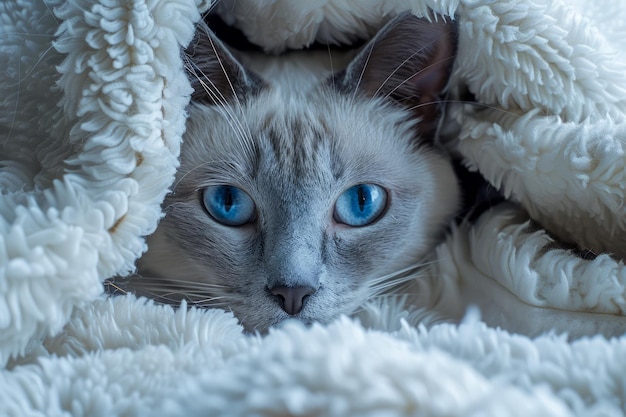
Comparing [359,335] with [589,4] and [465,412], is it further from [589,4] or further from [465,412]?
[589,4]

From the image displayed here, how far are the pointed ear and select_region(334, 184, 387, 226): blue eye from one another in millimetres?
253

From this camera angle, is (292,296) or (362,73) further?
(362,73)

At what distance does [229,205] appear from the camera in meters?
1.01

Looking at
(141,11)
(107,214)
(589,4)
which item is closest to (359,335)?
(107,214)

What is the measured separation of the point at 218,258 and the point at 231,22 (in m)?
0.45

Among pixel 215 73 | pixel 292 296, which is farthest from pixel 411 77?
pixel 292 296

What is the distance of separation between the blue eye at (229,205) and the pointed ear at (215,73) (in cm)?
16

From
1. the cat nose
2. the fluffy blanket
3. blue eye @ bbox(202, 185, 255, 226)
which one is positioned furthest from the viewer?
blue eye @ bbox(202, 185, 255, 226)

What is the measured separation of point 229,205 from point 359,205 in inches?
8.4

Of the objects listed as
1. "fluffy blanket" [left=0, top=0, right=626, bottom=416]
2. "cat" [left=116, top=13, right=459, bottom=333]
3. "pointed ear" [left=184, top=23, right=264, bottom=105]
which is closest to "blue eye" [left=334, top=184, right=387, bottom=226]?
"cat" [left=116, top=13, right=459, bottom=333]

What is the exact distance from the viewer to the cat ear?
1.00 meters

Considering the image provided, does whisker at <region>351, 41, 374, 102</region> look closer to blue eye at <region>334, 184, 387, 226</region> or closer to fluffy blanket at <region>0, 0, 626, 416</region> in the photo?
fluffy blanket at <region>0, 0, 626, 416</region>

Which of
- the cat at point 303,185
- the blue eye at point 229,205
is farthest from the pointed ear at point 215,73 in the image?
the blue eye at point 229,205

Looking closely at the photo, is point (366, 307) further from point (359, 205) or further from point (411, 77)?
point (411, 77)
